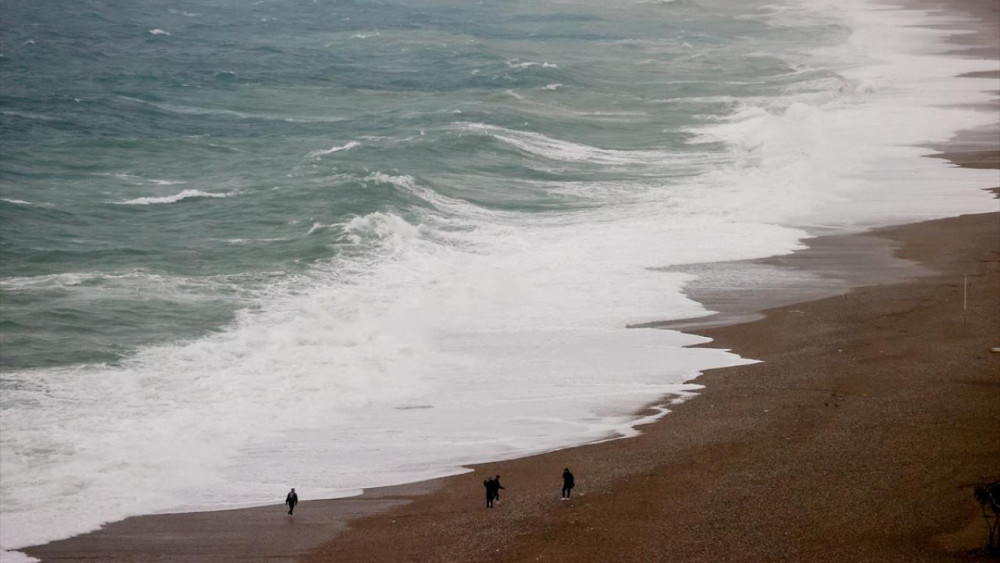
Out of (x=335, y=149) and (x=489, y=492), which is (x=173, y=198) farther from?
(x=489, y=492)

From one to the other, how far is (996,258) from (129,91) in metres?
48.5

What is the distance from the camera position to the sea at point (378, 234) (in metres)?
23.7

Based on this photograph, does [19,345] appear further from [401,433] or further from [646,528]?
[646,528]

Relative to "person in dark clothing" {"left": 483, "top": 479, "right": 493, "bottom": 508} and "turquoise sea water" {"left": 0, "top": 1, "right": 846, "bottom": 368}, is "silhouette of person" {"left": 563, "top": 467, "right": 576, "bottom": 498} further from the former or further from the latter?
"turquoise sea water" {"left": 0, "top": 1, "right": 846, "bottom": 368}

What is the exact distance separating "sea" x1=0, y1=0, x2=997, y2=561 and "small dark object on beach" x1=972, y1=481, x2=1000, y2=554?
717 centimetres

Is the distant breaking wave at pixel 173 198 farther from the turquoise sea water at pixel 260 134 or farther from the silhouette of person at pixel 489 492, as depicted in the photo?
the silhouette of person at pixel 489 492

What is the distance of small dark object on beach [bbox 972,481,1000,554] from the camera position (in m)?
17.3

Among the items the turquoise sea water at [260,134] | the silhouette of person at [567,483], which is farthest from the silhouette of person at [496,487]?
the turquoise sea water at [260,134]

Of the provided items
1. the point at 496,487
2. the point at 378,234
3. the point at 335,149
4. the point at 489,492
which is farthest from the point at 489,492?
the point at 335,149

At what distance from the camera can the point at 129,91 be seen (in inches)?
2608

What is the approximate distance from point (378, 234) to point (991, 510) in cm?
2385

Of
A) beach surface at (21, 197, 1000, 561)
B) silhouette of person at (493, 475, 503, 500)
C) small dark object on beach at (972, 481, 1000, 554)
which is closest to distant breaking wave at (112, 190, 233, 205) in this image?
beach surface at (21, 197, 1000, 561)

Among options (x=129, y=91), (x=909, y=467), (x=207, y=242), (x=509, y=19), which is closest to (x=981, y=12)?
(x=509, y=19)

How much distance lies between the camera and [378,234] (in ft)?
127
